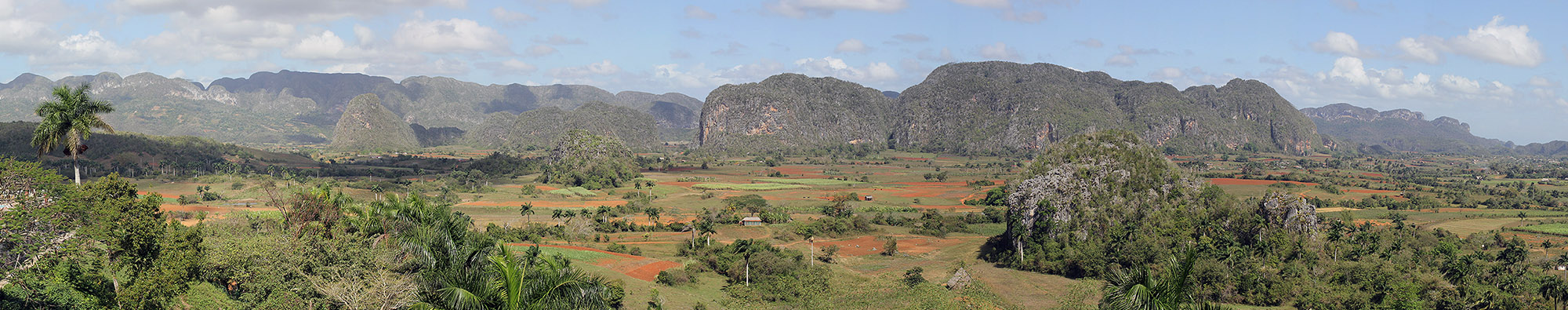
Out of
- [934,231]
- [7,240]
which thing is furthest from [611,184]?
[7,240]

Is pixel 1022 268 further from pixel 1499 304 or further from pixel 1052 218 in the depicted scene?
pixel 1499 304

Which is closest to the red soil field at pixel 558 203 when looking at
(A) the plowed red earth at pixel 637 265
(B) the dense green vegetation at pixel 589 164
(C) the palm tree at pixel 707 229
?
(B) the dense green vegetation at pixel 589 164

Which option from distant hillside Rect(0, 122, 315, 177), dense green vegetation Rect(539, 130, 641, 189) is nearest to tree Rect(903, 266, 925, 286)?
dense green vegetation Rect(539, 130, 641, 189)

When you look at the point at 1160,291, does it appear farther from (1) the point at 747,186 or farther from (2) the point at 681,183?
(2) the point at 681,183

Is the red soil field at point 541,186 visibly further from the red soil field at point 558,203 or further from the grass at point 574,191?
the red soil field at point 558,203

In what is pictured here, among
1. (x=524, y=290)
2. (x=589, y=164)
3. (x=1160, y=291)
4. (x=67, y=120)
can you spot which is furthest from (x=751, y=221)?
(x=524, y=290)

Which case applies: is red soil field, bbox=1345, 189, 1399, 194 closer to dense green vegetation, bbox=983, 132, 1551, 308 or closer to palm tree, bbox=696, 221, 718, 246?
dense green vegetation, bbox=983, 132, 1551, 308
